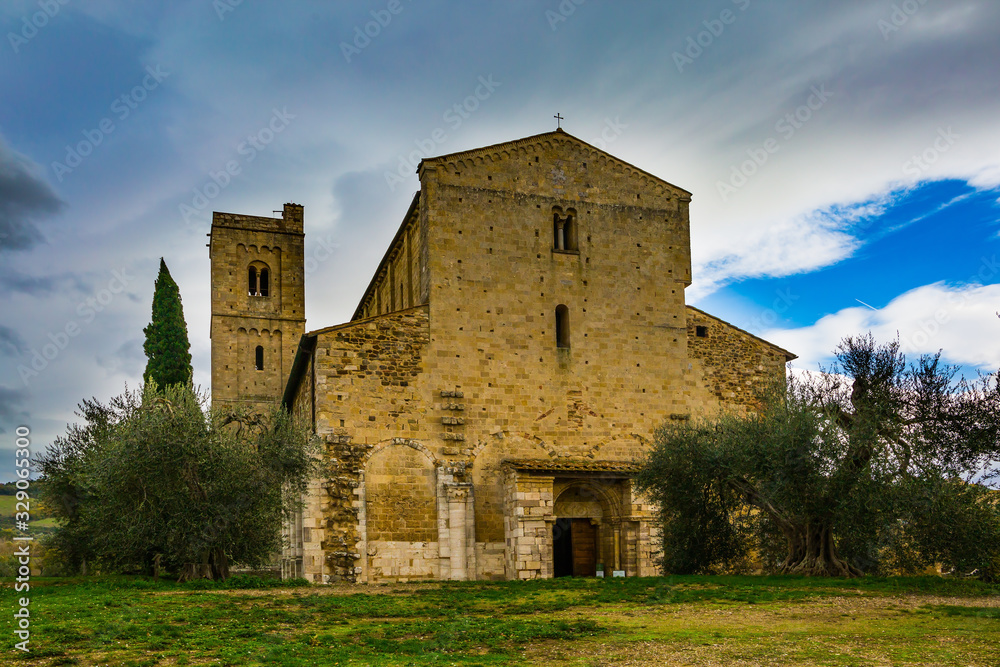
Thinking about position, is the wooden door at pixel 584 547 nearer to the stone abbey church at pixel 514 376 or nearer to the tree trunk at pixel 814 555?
the stone abbey church at pixel 514 376

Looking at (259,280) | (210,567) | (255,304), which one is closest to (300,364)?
(210,567)

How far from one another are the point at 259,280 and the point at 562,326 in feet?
88.9

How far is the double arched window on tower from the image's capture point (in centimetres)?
5000

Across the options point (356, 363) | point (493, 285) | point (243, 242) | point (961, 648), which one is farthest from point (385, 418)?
point (243, 242)

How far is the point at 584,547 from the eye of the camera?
26891mm

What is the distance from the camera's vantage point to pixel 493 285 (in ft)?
89.7

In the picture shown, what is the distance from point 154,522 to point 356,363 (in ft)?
24.3

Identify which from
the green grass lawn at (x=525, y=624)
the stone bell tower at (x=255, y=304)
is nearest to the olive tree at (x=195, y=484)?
the green grass lawn at (x=525, y=624)

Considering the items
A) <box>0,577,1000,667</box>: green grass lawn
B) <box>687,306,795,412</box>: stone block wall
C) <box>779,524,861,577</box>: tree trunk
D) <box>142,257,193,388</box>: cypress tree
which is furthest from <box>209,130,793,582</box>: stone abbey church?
<box>142,257,193,388</box>: cypress tree

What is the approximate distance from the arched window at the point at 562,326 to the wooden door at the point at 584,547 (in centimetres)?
537

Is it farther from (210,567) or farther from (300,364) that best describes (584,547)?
(210,567)

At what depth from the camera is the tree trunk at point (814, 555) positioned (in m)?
19.8

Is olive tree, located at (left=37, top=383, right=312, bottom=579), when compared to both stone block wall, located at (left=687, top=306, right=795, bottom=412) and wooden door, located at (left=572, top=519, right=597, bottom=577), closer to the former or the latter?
wooden door, located at (left=572, top=519, right=597, bottom=577)

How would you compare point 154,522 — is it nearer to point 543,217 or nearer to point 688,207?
point 543,217
